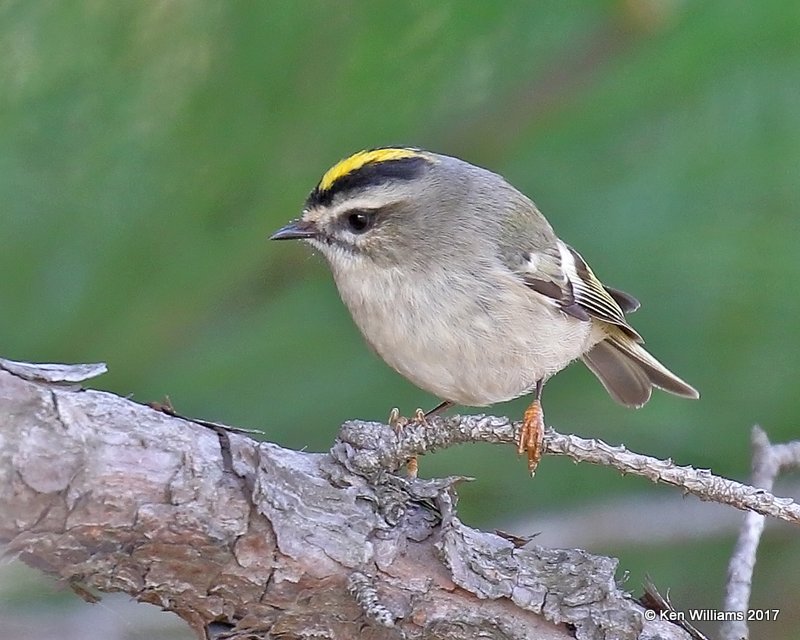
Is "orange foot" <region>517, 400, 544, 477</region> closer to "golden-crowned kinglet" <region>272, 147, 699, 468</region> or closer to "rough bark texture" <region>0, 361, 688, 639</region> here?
"golden-crowned kinglet" <region>272, 147, 699, 468</region>

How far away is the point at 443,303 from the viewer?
1.51 m

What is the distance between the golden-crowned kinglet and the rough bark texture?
287 mm

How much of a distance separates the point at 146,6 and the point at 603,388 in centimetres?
99

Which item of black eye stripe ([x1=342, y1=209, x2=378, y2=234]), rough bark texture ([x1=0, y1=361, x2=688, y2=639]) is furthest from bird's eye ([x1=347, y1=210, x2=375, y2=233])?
rough bark texture ([x1=0, y1=361, x2=688, y2=639])

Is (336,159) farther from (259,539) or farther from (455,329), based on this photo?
(259,539)

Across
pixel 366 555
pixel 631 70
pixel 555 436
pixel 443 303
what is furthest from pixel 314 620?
pixel 631 70

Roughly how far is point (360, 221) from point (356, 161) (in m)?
0.20

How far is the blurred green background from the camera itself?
1229 mm

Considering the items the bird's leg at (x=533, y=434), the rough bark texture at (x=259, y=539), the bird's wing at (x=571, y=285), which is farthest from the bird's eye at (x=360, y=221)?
the rough bark texture at (x=259, y=539)

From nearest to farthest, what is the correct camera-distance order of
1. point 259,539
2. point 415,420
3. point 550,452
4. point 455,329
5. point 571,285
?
point 259,539, point 550,452, point 415,420, point 455,329, point 571,285

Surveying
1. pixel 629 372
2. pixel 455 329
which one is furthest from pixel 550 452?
pixel 629 372

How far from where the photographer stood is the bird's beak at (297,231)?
1380 millimetres

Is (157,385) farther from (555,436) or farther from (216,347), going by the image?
(555,436)

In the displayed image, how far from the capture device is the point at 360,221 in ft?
5.31
